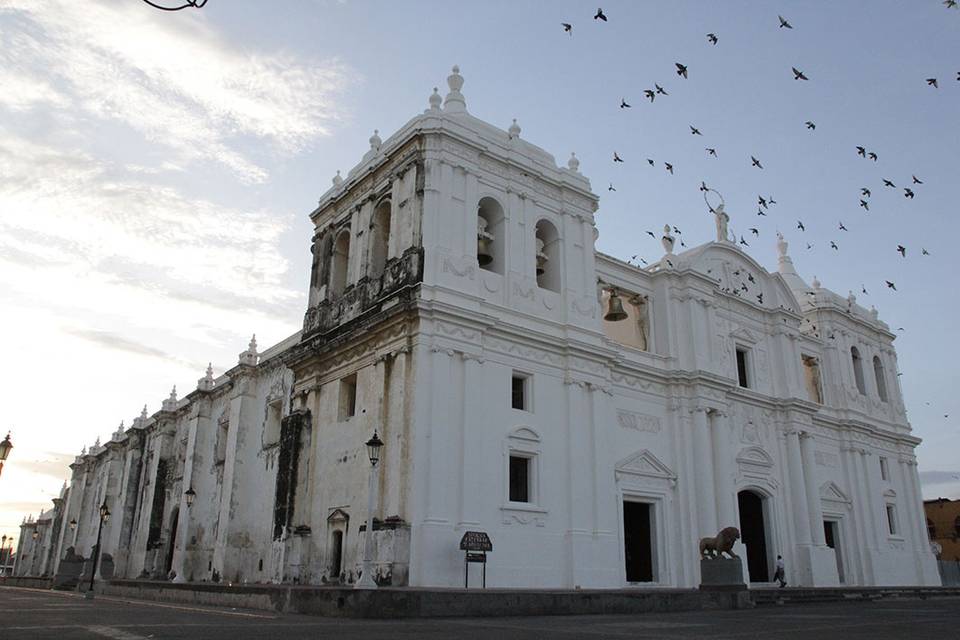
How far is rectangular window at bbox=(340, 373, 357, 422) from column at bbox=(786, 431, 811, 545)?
628 inches

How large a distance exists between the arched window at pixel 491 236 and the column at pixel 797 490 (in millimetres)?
13529

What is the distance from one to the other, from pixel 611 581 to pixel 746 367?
11100 mm

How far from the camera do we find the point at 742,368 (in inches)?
1105

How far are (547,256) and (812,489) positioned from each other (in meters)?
13.5

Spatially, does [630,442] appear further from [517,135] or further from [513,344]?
[517,135]

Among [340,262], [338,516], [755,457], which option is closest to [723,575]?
[755,457]

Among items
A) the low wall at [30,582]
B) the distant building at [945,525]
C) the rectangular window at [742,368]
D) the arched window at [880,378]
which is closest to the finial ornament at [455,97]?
the rectangular window at [742,368]

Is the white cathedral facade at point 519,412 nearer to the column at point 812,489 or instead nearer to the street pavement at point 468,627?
the column at point 812,489

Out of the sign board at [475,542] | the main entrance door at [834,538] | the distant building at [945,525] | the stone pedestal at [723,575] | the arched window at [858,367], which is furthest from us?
the distant building at [945,525]

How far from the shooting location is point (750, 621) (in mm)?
12648

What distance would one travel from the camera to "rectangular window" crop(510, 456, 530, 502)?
795 inches

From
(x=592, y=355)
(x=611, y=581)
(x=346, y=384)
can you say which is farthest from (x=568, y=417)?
(x=346, y=384)

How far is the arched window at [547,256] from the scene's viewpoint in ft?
76.3

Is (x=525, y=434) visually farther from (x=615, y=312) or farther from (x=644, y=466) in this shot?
(x=615, y=312)
